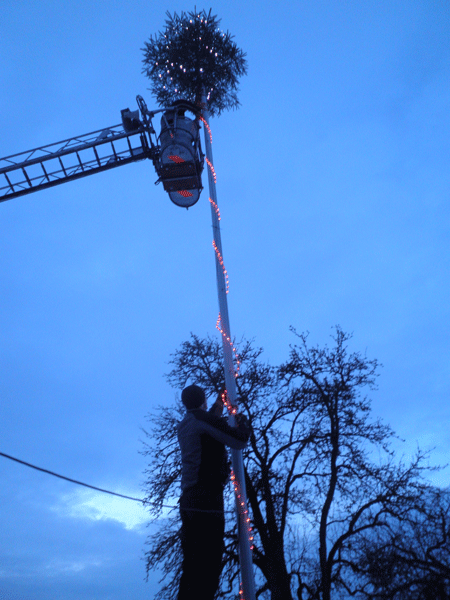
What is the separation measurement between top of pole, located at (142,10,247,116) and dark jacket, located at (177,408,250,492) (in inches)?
231

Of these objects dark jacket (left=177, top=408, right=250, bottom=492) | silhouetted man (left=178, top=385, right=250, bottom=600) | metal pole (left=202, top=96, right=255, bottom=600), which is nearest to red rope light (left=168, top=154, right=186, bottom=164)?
metal pole (left=202, top=96, right=255, bottom=600)

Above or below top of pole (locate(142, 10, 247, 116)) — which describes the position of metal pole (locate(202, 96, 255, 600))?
below

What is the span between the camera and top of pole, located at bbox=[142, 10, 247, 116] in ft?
25.8

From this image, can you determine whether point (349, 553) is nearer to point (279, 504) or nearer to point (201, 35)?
point (279, 504)

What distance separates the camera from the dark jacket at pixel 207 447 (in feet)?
9.74

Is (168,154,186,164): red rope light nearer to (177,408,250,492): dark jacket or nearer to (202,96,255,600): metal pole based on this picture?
(202,96,255,600): metal pole

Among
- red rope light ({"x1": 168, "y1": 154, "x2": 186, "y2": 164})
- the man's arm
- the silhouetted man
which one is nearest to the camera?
the silhouetted man

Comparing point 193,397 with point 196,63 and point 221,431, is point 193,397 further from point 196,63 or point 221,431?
point 196,63

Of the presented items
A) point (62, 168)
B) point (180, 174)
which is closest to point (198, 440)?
point (180, 174)

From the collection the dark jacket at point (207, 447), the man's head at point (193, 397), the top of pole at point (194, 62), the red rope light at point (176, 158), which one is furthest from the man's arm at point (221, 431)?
the top of pole at point (194, 62)

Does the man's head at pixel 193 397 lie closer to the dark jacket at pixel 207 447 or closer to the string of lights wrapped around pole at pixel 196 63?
the dark jacket at pixel 207 447

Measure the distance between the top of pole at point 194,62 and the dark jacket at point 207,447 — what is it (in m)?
5.87

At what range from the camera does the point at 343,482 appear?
33.5 ft

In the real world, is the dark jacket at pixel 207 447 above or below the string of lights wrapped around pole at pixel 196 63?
below
